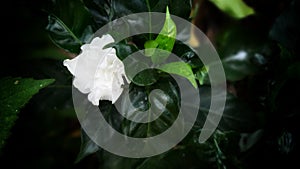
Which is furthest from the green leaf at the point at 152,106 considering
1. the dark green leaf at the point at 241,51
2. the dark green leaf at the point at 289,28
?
the dark green leaf at the point at 289,28

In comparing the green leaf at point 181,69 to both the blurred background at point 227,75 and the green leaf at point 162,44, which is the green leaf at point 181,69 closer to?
the green leaf at point 162,44

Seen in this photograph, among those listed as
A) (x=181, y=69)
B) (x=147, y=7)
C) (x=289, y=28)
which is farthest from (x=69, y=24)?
(x=289, y=28)

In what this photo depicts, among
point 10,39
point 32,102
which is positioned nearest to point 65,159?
point 32,102

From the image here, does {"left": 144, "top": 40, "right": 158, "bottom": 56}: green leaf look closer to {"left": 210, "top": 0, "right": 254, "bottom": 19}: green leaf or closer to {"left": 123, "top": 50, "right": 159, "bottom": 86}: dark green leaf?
{"left": 123, "top": 50, "right": 159, "bottom": 86}: dark green leaf

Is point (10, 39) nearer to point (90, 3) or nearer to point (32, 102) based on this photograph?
point (32, 102)

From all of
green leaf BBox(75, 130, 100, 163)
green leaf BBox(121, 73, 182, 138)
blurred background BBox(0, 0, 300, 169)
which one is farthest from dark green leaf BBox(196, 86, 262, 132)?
green leaf BBox(75, 130, 100, 163)
